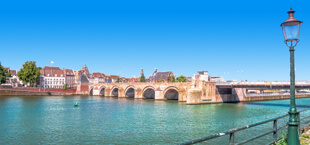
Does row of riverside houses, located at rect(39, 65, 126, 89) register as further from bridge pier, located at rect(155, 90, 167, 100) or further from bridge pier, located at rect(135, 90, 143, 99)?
bridge pier, located at rect(155, 90, 167, 100)

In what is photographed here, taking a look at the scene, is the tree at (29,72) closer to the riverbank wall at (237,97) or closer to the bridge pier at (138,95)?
the bridge pier at (138,95)

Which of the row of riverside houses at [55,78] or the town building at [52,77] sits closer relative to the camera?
the row of riverside houses at [55,78]

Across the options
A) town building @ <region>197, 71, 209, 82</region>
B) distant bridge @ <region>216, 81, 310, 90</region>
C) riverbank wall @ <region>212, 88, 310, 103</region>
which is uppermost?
town building @ <region>197, 71, 209, 82</region>

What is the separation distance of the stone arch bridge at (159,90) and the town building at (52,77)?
129ft

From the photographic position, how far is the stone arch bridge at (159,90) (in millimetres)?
65125

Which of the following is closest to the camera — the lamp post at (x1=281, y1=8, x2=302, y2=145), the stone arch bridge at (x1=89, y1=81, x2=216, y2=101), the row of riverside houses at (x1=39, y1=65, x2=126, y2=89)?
the lamp post at (x1=281, y1=8, x2=302, y2=145)

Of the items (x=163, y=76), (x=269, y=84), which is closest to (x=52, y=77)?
(x=163, y=76)

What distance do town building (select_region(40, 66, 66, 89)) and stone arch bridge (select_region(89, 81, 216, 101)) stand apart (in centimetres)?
3922

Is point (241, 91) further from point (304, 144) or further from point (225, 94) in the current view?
point (304, 144)

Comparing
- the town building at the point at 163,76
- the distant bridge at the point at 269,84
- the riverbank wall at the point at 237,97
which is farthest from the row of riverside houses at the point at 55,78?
the distant bridge at the point at 269,84

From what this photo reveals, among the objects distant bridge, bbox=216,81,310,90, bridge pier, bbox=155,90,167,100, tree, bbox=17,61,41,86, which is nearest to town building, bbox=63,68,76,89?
tree, bbox=17,61,41,86

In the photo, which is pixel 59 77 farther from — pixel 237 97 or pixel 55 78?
pixel 237 97

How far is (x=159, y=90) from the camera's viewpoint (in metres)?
78.2

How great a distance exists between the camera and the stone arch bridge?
214 feet
